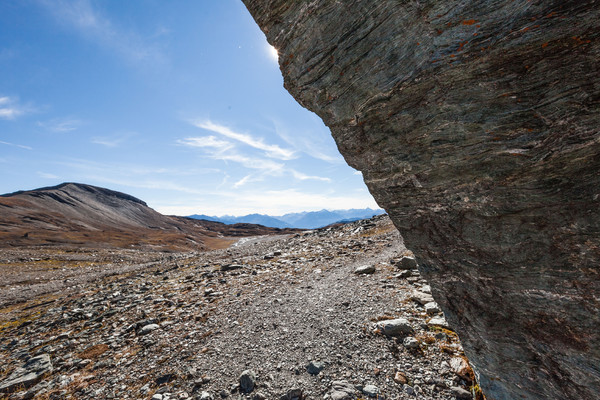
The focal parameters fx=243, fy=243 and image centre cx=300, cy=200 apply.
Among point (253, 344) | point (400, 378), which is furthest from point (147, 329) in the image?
point (400, 378)

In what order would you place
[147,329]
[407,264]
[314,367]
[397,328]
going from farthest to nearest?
[407,264] < [147,329] < [397,328] < [314,367]

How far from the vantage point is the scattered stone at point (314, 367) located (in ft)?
29.8

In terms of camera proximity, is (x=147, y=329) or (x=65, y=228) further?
(x=65, y=228)

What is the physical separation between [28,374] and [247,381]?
426 inches

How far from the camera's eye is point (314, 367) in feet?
30.2

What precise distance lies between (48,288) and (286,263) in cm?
3277

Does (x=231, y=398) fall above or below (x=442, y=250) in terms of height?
below

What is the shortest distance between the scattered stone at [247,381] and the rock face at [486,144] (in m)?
7.27

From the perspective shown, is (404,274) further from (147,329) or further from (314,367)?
(147,329)

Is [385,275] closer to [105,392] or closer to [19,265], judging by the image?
[105,392]

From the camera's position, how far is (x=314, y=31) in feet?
21.7

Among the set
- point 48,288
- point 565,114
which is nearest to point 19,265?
point 48,288

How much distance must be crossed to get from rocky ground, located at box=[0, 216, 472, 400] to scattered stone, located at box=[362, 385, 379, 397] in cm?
3

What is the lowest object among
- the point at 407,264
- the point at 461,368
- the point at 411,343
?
the point at 461,368
